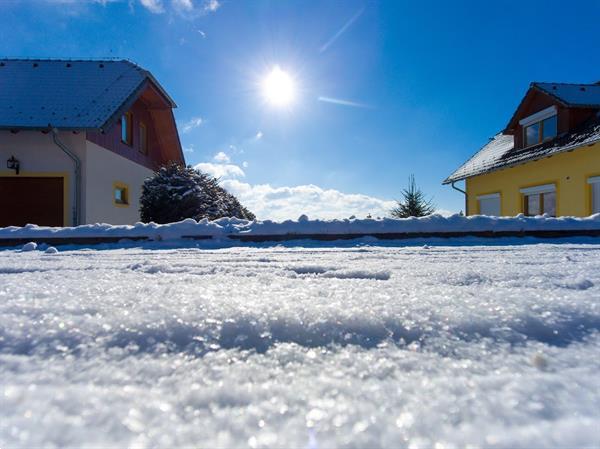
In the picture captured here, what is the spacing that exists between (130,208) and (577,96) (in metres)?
13.9

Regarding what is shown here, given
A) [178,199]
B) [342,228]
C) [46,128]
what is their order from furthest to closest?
[178,199]
[46,128]
[342,228]

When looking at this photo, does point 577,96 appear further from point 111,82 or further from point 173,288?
point 111,82

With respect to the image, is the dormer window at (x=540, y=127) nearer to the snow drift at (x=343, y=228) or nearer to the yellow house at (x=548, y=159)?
the yellow house at (x=548, y=159)

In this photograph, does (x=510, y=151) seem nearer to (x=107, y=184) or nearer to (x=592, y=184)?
(x=592, y=184)

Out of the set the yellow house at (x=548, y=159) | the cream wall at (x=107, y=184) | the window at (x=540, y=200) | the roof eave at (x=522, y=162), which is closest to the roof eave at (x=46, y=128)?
the cream wall at (x=107, y=184)

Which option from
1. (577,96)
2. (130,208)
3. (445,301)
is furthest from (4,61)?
(577,96)

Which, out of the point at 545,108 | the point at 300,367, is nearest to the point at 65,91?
the point at 300,367

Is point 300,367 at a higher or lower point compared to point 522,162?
lower

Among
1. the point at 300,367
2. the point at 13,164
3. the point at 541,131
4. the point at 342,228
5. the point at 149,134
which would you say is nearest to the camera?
the point at 300,367

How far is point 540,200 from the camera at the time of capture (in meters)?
9.77

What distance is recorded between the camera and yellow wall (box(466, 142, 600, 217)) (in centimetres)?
809

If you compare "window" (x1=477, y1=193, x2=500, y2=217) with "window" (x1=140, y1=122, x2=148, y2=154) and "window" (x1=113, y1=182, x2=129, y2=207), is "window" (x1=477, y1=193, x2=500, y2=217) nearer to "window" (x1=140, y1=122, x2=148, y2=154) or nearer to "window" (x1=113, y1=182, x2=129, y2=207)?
"window" (x1=113, y1=182, x2=129, y2=207)

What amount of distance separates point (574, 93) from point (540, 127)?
3.79ft

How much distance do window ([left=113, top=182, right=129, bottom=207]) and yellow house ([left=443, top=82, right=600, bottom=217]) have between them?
11748 mm
